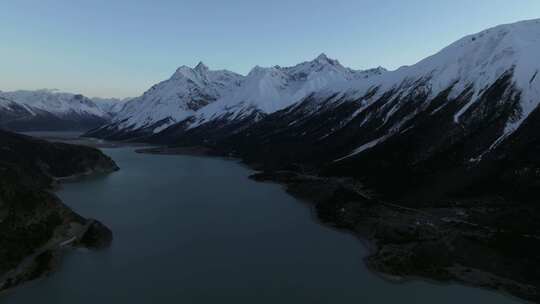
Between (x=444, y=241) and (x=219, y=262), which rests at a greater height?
(x=444, y=241)

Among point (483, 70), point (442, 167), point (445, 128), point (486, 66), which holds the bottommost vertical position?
point (442, 167)

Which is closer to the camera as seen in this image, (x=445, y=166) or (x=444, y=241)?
(x=444, y=241)

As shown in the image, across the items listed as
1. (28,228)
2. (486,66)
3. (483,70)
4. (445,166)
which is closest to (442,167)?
(445,166)

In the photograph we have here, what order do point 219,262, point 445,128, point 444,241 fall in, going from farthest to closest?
point 445,128 → point 444,241 → point 219,262

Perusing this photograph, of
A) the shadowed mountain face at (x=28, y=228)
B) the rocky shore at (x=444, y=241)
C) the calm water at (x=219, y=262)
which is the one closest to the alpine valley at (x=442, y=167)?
the rocky shore at (x=444, y=241)

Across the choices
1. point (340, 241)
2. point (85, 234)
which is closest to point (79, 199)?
point (85, 234)

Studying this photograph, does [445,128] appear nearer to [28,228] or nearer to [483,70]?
[483,70]

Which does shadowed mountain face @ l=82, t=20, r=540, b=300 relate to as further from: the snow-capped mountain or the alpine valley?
the snow-capped mountain
